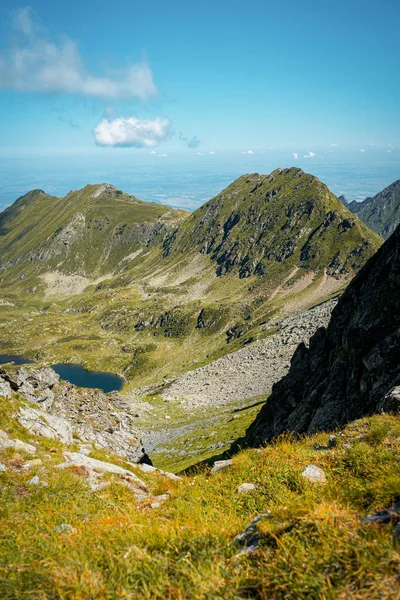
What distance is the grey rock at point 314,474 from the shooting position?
8039mm

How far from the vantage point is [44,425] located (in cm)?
2172

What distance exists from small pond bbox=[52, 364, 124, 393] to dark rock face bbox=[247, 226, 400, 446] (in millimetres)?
135813

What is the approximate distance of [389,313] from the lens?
79.8 feet

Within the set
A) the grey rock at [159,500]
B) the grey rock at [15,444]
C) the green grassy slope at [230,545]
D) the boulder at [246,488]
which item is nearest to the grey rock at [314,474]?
the green grassy slope at [230,545]

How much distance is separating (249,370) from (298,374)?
68.3 m

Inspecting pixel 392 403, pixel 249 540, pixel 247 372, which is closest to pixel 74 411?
pixel 392 403

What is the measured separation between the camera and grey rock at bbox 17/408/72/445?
20531 mm

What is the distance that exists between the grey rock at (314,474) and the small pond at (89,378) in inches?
6305

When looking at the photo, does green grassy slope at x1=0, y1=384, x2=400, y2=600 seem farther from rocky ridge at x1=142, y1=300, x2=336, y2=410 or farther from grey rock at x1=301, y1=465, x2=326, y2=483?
rocky ridge at x1=142, y1=300, x2=336, y2=410

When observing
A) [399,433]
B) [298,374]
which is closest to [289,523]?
[399,433]

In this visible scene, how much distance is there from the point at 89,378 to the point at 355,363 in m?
171

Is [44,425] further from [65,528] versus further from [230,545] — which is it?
[230,545]

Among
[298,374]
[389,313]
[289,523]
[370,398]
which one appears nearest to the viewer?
[289,523]

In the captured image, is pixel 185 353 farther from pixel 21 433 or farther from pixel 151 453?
pixel 21 433
